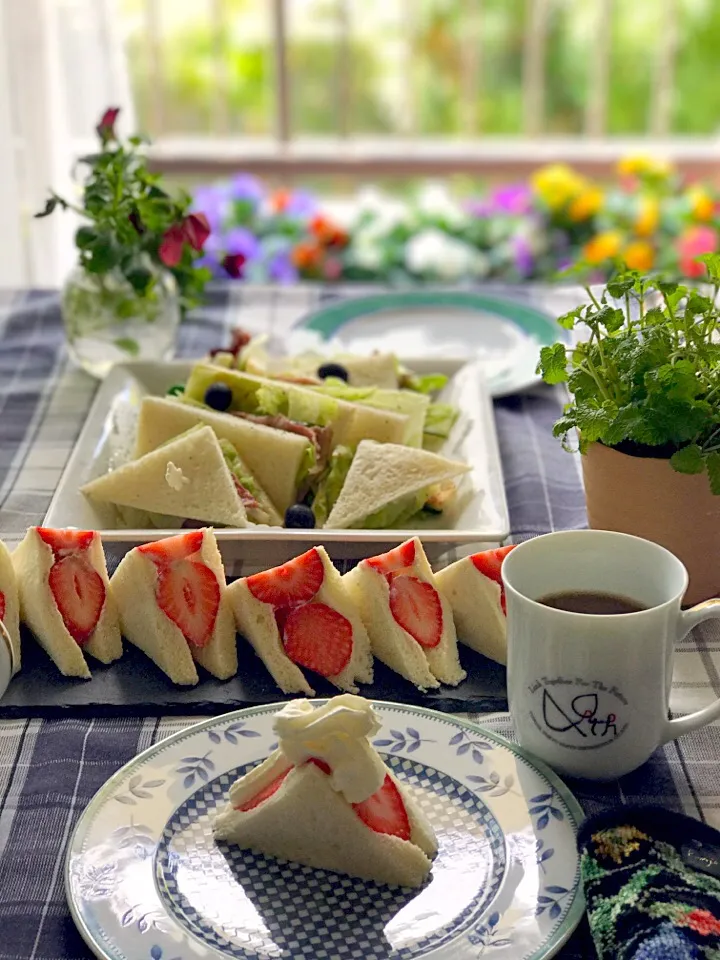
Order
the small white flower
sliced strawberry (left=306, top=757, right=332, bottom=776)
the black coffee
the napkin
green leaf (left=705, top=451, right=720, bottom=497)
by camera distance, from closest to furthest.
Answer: the napkin
sliced strawberry (left=306, top=757, right=332, bottom=776)
the black coffee
green leaf (left=705, top=451, right=720, bottom=497)
the small white flower

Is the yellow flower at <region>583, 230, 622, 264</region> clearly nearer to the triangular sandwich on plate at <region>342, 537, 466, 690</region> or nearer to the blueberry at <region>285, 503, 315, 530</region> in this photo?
the blueberry at <region>285, 503, 315, 530</region>

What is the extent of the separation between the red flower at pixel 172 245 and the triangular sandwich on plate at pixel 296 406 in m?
0.22

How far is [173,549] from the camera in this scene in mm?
1090

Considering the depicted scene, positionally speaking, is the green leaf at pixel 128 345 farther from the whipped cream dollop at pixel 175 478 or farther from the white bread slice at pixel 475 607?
the white bread slice at pixel 475 607

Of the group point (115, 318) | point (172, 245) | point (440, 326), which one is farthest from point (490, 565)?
point (440, 326)

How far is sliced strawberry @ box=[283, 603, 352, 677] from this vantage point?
106cm

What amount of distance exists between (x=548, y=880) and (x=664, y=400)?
45cm

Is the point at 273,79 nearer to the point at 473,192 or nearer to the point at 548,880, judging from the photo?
the point at 473,192

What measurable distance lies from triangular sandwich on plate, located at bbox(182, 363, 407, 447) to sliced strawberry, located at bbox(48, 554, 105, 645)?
379 mm

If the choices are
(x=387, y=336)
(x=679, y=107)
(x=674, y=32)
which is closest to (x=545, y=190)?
(x=674, y=32)

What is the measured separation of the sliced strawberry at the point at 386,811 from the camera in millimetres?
821

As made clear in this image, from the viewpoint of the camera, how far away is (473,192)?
162 inches

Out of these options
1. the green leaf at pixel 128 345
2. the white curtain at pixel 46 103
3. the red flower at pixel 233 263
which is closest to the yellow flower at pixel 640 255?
the white curtain at pixel 46 103

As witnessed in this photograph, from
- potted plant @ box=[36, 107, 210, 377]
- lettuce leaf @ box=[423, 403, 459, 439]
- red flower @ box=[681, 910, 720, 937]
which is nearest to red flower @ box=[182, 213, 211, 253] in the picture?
potted plant @ box=[36, 107, 210, 377]
